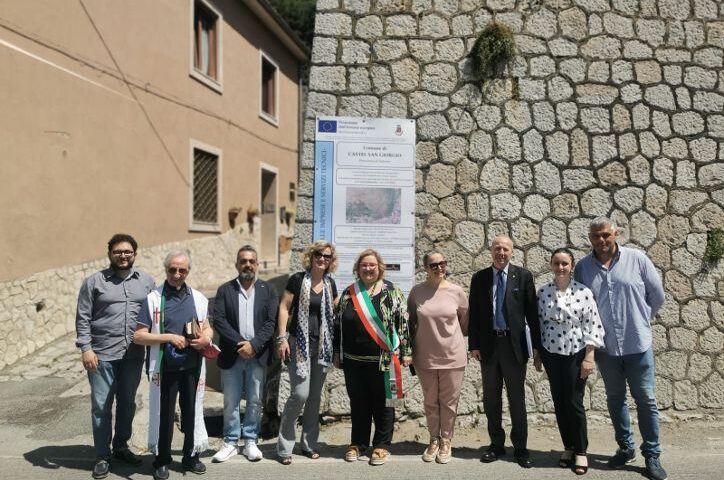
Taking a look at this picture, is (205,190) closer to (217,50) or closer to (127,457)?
(217,50)

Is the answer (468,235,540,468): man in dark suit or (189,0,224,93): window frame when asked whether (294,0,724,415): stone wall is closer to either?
(468,235,540,468): man in dark suit

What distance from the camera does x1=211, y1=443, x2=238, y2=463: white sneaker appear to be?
4.20 metres

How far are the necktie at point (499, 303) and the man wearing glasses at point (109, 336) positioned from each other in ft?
8.76

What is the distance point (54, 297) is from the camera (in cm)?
752

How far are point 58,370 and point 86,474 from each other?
2943 millimetres

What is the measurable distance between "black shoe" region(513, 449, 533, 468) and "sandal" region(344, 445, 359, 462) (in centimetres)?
122

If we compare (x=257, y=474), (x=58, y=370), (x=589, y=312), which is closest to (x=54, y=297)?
(x=58, y=370)

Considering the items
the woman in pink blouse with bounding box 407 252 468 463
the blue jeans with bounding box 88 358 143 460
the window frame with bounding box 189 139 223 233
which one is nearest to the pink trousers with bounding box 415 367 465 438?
the woman in pink blouse with bounding box 407 252 468 463

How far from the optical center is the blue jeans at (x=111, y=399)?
405 cm

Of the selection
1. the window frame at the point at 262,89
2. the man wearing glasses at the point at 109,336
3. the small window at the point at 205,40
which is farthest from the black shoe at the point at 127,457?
the window frame at the point at 262,89

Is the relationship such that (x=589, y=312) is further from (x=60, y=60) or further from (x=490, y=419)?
(x=60, y=60)

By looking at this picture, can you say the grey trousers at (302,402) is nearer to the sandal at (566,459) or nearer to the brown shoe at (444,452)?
the brown shoe at (444,452)

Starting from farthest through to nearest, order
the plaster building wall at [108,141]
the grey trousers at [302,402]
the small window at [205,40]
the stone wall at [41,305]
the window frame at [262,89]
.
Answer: the window frame at [262,89], the small window at [205,40], the plaster building wall at [108,141], the stone wall at [41,305], the grey trousers at [302,402]

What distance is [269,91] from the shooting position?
50.6ft
